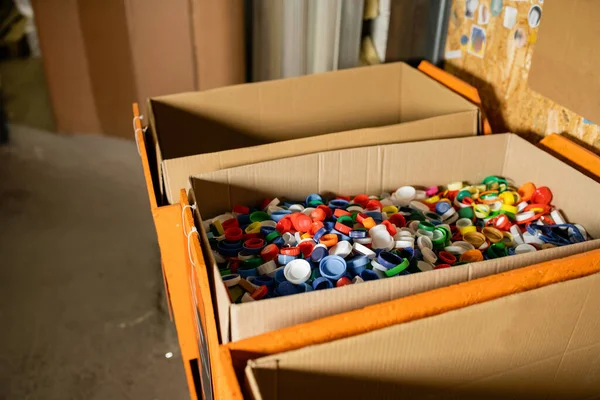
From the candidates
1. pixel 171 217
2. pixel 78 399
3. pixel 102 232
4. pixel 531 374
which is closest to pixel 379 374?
pixel 531 374

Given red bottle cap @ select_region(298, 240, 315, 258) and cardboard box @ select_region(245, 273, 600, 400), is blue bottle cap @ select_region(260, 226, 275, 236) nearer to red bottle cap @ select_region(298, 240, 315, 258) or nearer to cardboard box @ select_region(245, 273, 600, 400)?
red bottle cap @ select_region(298, 240, 315, 258)

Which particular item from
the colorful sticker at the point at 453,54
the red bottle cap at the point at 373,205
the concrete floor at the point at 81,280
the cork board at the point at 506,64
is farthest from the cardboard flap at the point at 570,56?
the concrete floor at the point at 81,280

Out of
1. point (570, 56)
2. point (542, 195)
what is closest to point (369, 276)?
point (542, 195)

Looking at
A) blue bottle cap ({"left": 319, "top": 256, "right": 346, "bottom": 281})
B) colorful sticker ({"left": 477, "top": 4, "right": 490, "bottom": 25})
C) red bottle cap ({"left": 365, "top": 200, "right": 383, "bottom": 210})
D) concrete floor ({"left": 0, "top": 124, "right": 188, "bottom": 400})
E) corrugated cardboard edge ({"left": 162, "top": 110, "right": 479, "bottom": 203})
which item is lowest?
concrete floor ({"left": 0, "top": 124, "right": 188, "bottom": 400})

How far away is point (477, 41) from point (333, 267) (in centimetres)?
103

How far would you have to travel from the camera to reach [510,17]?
1.51 metres

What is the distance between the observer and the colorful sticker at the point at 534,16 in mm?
1396

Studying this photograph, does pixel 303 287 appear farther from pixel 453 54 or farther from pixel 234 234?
pixel 453 54

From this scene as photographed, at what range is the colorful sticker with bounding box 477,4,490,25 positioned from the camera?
1.60 m

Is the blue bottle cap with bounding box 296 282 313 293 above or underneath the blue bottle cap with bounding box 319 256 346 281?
underneath

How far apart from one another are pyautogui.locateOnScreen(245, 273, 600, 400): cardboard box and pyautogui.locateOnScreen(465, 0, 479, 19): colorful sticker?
3.51 ft

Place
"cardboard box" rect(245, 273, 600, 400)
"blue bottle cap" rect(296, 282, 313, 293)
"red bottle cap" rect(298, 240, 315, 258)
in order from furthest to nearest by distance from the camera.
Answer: "red bottle cap" rect(298, 240, 315, 258), "blue bottle cap" rect(296, 282, 313, 293), "cardboard box" rect(245, 273, 600, 400)

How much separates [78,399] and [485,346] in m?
1.09

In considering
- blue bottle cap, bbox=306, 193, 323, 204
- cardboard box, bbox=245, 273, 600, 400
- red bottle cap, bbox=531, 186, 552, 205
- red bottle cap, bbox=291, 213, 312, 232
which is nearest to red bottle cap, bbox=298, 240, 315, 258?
red bottle cap, bbox=291, 213, 312, 232
